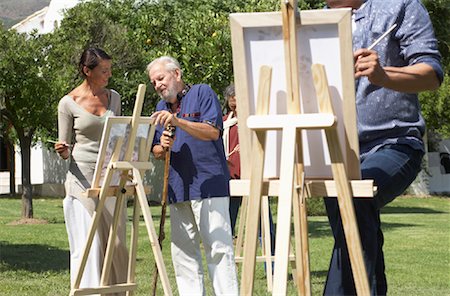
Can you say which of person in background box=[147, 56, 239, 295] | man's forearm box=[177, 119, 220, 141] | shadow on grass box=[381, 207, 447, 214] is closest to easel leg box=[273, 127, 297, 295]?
man's forearm box=[177, 119, 220, 141]

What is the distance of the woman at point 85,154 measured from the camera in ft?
27.3

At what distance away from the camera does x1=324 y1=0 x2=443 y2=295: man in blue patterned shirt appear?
547 centimetres

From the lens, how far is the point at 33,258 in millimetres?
15367

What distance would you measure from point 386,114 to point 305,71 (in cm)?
65

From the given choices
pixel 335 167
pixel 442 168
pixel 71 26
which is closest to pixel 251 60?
pixel 335 167

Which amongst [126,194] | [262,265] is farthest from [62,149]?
[262,265]

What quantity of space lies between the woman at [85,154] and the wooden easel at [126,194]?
38 cm

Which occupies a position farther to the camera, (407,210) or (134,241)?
(407,210)

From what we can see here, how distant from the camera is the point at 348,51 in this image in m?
5.06

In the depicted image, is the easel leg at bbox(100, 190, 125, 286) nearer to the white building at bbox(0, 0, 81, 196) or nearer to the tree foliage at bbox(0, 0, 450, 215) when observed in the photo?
the tree foliage at bbox(0, 0, 450, 215)

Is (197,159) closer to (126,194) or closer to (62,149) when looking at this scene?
(126,194)

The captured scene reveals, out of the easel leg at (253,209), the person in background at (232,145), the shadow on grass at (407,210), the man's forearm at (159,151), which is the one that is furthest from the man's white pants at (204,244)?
the shadow on grass at (407,210)

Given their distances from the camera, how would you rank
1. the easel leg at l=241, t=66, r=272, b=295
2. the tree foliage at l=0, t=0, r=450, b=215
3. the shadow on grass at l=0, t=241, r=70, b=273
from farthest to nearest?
the tree foliage at l=0, t=0, r=450, b=215
the shadow on grass at l=0, t=241, r=70, b=273
the easel leg at l=241, t=66, r=272, b=295

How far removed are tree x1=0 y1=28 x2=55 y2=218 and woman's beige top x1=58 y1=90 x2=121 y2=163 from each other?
16.3m
